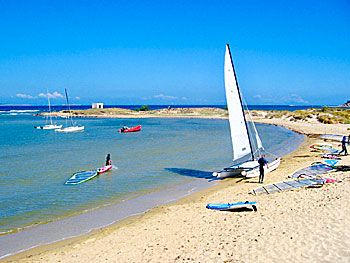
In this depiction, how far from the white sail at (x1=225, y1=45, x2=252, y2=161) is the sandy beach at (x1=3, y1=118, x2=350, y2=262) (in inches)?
225

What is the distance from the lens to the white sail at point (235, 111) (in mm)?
17422

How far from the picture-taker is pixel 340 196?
11.7 m

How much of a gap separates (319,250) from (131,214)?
798 cm

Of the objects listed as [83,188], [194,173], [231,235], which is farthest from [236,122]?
[83,188]

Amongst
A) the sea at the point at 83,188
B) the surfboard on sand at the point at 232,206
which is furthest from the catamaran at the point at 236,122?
the surfboard on sand at the point at 232,206

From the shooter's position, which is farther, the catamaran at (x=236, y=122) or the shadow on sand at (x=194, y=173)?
the shadow on sand at (x=194, y=173)

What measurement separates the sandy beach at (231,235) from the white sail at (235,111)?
18.8 feet

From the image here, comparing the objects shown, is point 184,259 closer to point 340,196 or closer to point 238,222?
point 238,222

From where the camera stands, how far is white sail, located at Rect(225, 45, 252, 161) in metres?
17.4

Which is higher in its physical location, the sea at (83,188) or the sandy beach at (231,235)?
the sandy beach at (231,235)

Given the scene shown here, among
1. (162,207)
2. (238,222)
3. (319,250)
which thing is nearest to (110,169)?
(162,207)

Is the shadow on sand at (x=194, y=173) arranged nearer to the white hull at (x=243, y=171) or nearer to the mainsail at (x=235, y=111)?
the white hull at (x=243, y=171)

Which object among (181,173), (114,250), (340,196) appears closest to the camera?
(114,250)

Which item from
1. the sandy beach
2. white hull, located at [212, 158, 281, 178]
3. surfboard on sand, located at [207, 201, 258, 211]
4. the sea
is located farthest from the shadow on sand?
surfboard on sand, located at [207, 201, 258, 211]
